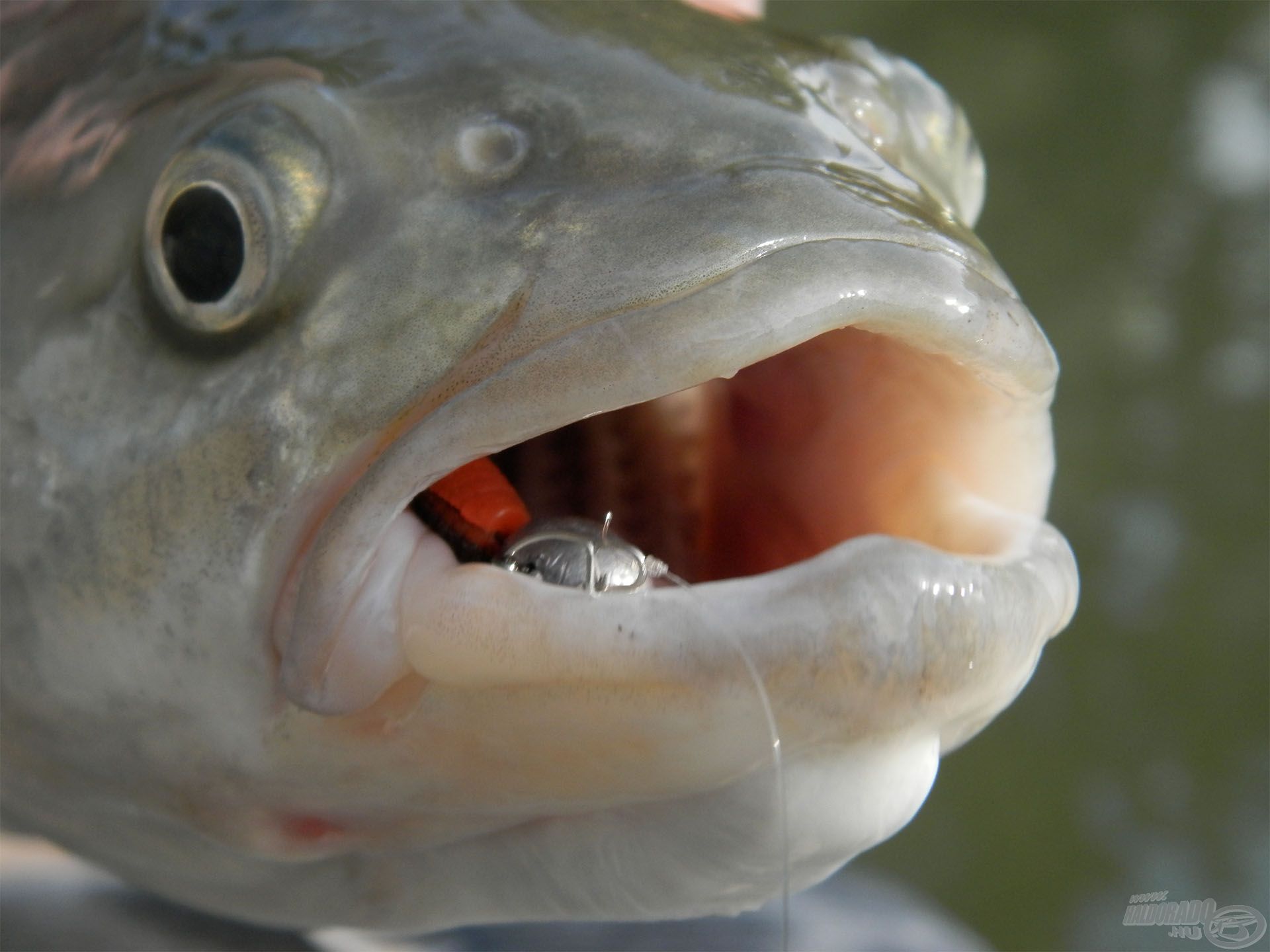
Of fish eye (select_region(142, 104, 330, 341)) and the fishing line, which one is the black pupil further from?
the fishing line

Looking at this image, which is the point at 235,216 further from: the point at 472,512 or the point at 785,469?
the point at 785,469

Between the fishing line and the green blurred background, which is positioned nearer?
the fishing line

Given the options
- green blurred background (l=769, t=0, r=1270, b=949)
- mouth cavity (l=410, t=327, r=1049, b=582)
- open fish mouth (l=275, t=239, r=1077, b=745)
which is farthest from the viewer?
green blurred background (l=769, t=0, r=1270, b=949)

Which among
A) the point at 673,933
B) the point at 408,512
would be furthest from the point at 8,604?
the point at 673,933

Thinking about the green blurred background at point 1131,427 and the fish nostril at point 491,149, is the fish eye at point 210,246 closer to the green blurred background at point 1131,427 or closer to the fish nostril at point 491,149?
the fish nostril at point 491,149

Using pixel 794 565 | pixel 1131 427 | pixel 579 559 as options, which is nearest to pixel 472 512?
pixel 579 559

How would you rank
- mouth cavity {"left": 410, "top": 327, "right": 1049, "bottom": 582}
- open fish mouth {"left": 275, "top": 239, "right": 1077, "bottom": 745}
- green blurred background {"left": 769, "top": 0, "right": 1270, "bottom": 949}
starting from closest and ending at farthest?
1. open fish mouth {"left": 275, "top": 239, "right": 1077, "bottom": 745}
2. mouth cavity {"left": 410, "top": 327, "right": 1049, "bottom": 582}
3. green blurred background {"left": 769, "top": 0, "right": 1270, "bottom": 949}

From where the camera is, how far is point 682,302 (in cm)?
58

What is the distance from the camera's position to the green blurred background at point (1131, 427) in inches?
149

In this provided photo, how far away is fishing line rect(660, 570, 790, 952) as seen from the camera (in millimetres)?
581

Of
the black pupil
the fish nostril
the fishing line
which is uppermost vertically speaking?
the fish nostril

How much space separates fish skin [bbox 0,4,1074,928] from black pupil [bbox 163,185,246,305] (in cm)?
2

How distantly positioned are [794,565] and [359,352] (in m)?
0.24

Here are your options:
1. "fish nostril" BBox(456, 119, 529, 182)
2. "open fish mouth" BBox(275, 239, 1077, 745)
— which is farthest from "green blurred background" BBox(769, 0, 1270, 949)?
"fish nostril" BBox(456, 119, 529, 182)
